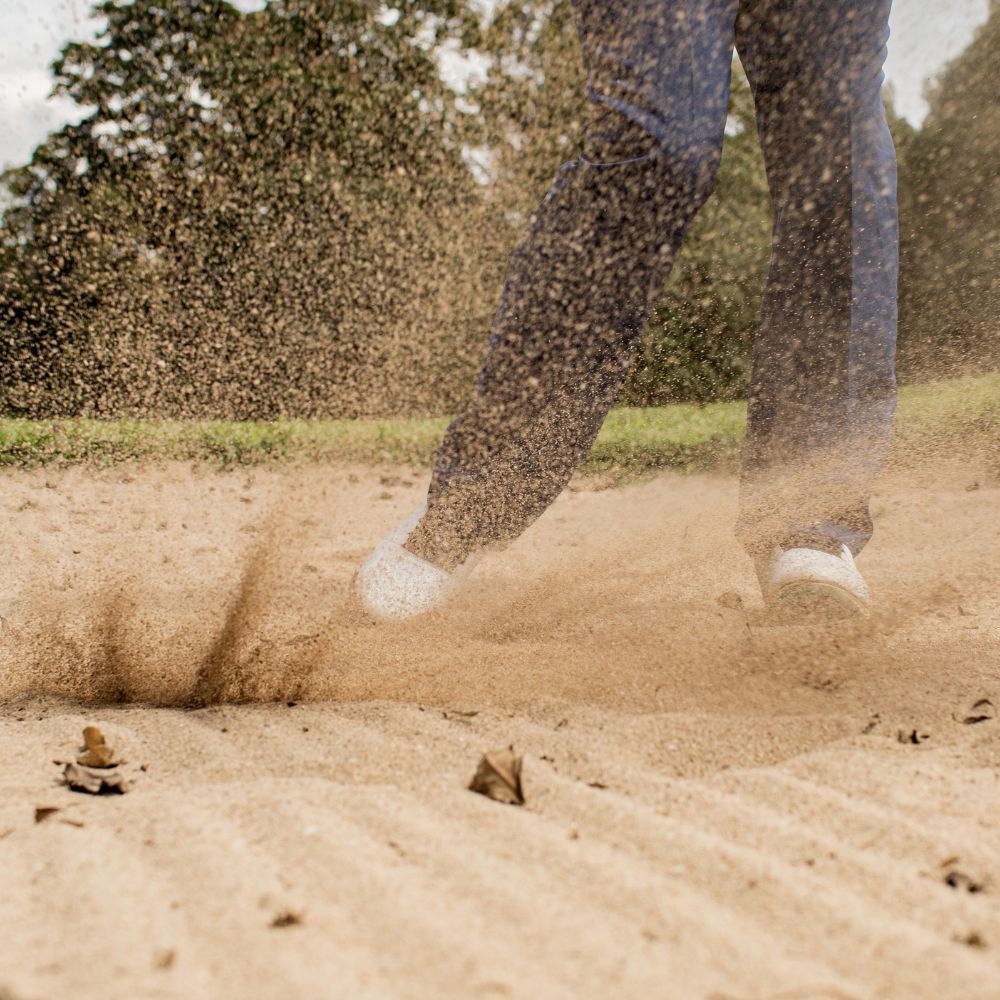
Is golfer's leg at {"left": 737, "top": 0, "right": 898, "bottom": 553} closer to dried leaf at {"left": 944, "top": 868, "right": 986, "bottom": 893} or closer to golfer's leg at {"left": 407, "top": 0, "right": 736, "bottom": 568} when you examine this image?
golfer's leg at {"left": 407, "top": 0, "right": 736, "bottom": 568}

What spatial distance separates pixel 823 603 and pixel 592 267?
644 mm

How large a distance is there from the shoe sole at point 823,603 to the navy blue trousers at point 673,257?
4.7 inches

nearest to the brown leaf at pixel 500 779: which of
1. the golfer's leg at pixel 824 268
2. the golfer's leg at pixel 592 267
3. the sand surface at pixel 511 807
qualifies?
the sand surface at pixel 511 807

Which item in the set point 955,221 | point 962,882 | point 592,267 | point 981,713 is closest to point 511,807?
point 962,882

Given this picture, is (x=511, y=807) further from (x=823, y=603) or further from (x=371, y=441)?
(x=371, y=441)

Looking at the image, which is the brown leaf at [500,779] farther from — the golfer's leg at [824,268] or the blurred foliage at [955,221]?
the blurred foliage at [955,221]

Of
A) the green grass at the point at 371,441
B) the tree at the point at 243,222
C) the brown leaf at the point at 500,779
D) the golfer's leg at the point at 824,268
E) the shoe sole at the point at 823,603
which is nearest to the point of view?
the brown leaf at the point at 500,779

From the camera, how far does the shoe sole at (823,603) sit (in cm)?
135

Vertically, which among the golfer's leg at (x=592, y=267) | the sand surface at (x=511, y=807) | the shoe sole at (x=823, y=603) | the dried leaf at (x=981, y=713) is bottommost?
the sand surface at (x=511, y=807)

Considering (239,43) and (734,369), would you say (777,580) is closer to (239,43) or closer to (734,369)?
(734,369)

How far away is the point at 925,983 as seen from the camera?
0.53 m

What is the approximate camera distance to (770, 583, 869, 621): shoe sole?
135 cm

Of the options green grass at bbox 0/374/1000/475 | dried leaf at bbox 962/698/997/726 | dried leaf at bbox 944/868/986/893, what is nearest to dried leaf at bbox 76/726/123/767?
dried leaf at bbox 944/868/986/893

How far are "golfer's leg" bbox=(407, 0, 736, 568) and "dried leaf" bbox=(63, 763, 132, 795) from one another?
0.69 meters
